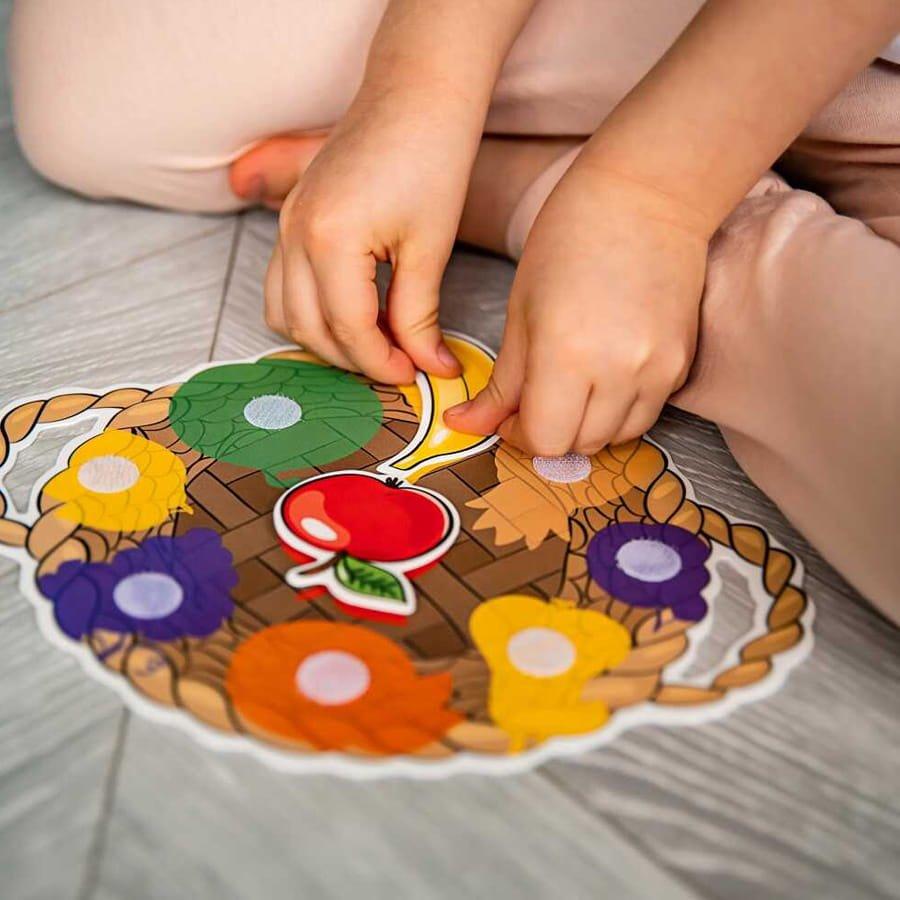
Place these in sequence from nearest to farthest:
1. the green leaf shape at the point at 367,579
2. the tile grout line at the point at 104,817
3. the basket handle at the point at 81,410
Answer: the tile grout line at the point at 104,817, the green leaf shape at the point at 367,579, the basket handle at the point at 81,410

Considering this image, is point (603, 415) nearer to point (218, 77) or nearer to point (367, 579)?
point (367, 579)

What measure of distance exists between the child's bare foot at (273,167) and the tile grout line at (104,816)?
45 centimetres

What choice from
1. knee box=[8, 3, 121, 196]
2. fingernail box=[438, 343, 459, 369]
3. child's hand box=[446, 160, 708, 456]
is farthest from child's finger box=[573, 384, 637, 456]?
knee box=[8, 3, 121, 196]

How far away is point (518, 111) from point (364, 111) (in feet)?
0.50

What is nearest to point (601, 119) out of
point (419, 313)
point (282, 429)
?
point (419, 313)

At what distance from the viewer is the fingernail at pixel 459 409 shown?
0.61 m

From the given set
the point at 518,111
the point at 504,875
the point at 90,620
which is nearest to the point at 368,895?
the point at 504,875

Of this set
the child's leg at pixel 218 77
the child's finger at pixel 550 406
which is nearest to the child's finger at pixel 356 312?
the child's finger at pixel 550 406

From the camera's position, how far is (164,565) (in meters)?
0.52

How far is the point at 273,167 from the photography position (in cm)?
79

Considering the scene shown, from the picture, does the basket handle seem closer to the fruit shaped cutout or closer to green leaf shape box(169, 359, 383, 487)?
green leaf shape box(169, 359, 383, 487)

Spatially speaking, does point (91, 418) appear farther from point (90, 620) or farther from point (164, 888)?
point (164, 888)

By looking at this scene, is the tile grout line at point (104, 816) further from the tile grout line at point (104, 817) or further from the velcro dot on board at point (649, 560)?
the velcro dot on board at point (649, 560)

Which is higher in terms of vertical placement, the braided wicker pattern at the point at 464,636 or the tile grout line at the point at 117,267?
the braided wicker pattern at the point at 464,636
